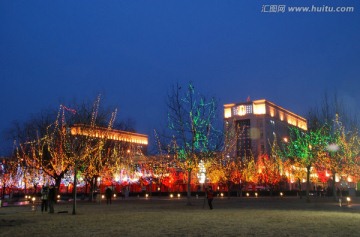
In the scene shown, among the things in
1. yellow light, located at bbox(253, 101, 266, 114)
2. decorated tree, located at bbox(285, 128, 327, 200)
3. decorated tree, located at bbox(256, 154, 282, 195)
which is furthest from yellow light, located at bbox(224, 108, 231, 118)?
decorated tree, located at bbox(285, 128, 327, 200)

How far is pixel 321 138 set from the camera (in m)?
45.0

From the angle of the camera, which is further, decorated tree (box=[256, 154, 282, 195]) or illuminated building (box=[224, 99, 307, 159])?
illuminated building (box=[224, 99, 307, 159])

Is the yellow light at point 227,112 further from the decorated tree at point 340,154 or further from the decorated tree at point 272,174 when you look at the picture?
the decorated tree at point 340,154

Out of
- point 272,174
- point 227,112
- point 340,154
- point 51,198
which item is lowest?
point 51,198

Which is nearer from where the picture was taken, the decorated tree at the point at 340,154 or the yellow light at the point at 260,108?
the decorated tree at the point at 340,154

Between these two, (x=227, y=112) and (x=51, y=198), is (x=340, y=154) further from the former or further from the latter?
(x=227, y=112)

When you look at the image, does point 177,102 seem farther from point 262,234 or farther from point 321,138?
point 262,234

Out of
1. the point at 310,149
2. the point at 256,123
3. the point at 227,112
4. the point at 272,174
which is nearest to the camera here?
the point at 310,149

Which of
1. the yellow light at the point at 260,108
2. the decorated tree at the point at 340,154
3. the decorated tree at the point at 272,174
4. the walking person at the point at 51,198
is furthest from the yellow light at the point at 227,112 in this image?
the walking person at the point at 51,198

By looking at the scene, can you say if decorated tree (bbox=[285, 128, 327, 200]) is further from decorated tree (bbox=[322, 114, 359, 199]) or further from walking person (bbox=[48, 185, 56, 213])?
walking person (bbox=[48, 185, 56, 213])

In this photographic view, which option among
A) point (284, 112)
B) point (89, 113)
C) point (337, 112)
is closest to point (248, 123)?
point (284, 112)

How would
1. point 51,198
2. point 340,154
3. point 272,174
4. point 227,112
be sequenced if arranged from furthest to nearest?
point 227,112, point 272,174, point 340,154, point 51,198

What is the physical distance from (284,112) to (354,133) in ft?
384

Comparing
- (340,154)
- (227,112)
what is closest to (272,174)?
(340,154)
